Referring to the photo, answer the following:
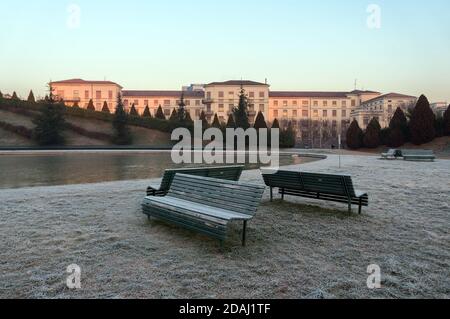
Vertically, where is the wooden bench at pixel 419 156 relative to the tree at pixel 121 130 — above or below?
below

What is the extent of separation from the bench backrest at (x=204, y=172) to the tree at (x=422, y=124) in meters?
33.8

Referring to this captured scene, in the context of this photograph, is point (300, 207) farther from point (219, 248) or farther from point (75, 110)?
point (75, 110)

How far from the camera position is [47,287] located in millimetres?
3457

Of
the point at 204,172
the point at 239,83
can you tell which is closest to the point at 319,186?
the point at 204,172

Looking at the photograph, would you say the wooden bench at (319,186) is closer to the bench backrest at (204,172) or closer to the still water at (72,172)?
the bench backrest at (204,172)

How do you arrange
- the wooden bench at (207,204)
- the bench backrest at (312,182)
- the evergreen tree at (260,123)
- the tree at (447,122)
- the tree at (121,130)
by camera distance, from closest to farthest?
the wooden bench at (207,204)
the bench backrest at (312,182)
the tree at (447,122)
the tree at (121,130)
the evergreen tree at (260,123)

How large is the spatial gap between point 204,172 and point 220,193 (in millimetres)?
2127

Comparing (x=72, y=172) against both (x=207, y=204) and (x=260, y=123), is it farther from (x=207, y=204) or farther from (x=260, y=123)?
(x=260, y=123)

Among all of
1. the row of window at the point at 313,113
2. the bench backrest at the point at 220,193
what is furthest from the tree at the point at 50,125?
the row of window at the point at 313,113

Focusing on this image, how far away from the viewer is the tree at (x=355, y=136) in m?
39.9

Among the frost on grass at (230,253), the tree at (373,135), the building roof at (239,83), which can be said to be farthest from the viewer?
the building roof at (239,83)

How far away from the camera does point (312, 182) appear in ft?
23.8

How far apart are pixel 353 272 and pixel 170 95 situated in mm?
91600

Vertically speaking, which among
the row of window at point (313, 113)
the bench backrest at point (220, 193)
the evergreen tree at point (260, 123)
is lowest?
the bench backrest at point (220, 193)
